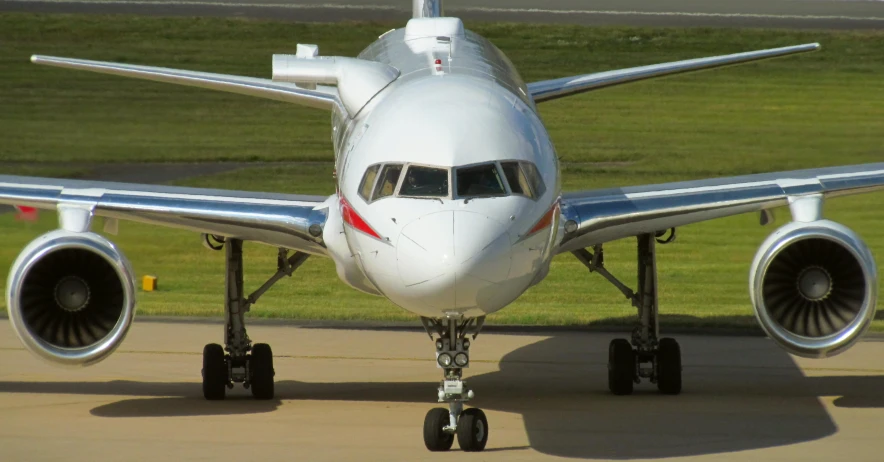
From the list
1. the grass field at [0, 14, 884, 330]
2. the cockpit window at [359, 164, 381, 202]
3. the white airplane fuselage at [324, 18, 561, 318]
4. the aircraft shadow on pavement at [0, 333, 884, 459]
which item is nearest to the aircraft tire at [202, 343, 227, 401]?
the aircraft shadow on pavement at [0, 333, 884, 459]

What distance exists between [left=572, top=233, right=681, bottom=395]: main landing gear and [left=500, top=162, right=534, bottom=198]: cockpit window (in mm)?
4255

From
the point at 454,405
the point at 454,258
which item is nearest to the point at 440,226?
the point at 454,258

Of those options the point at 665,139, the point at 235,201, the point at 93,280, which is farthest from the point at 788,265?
the point at 665,139

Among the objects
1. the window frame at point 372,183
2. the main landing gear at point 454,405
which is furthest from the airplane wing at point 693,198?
the window frame at point 372,183

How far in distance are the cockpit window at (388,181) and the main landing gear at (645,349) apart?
4.54 metres

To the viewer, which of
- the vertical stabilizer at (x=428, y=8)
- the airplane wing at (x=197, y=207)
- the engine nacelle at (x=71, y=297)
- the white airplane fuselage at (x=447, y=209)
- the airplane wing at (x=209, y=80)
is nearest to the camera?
the white airplane fuselage at (x=447, y=209)

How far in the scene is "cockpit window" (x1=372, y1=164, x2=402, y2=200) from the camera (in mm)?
12367

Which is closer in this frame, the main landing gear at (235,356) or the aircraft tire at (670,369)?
the main landing gear at (235,356)

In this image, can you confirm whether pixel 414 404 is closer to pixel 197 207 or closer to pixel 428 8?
pixel 197 207

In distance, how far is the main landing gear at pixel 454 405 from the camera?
40.8 ft

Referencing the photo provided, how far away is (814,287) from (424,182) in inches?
172

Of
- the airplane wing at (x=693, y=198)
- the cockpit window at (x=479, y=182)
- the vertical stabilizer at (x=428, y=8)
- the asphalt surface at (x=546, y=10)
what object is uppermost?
the asphalt surface at (x=546, y=10)

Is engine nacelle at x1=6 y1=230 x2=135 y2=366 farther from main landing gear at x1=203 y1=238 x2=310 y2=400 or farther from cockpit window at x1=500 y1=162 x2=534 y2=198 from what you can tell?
cockpit window at x1=500 y1=162 x2=534 y2=198

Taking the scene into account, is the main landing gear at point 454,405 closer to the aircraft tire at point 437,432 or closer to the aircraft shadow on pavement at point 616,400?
the aircraft tire at point 437,432
